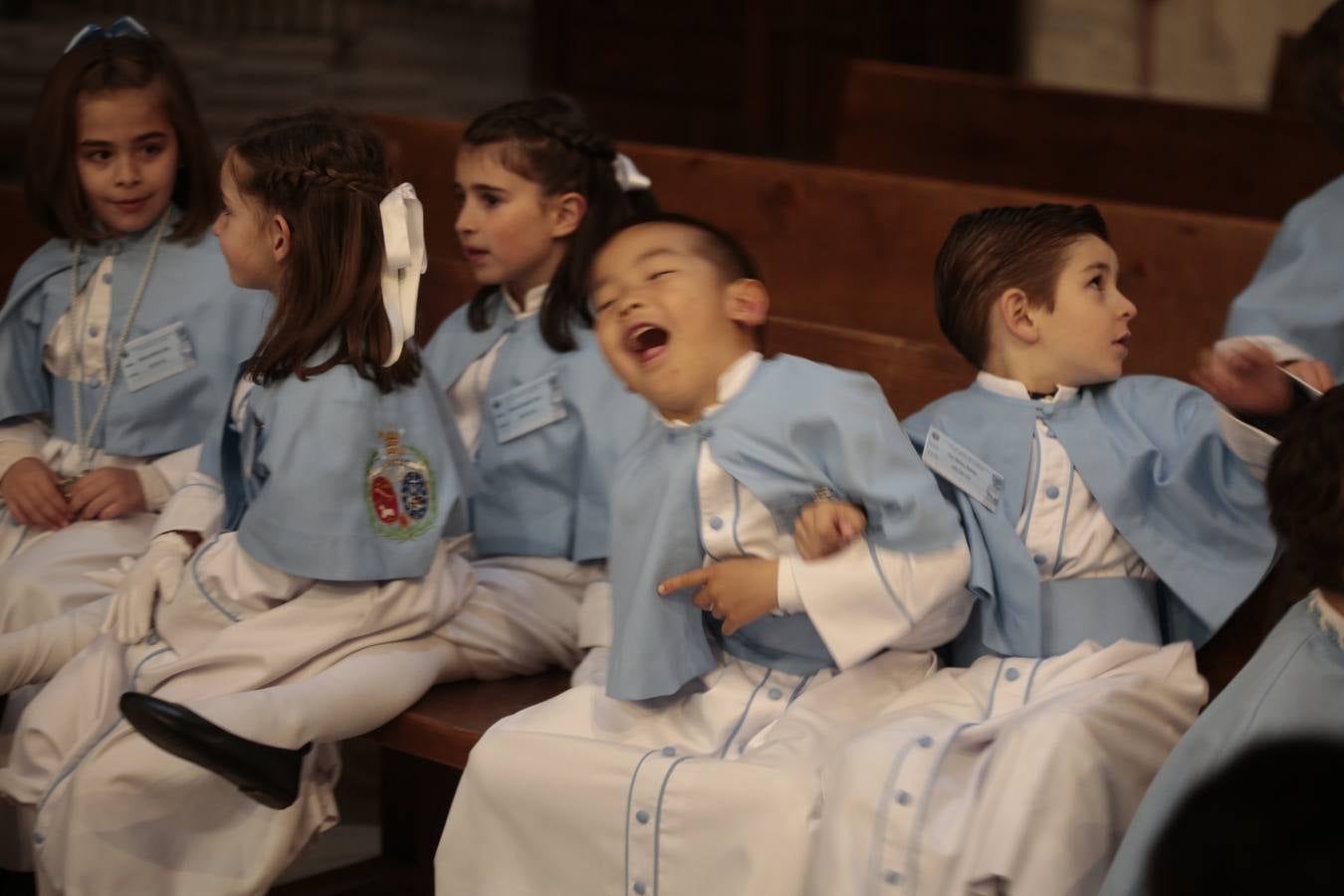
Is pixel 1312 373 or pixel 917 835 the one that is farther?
pixel 1312 373

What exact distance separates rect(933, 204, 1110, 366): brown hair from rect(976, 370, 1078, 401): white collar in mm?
58

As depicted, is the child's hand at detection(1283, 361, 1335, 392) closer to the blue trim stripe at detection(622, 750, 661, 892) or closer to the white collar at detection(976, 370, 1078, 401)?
the white collar at detection(976, 370, 1078, 401)

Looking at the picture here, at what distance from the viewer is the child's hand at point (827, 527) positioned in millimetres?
2096

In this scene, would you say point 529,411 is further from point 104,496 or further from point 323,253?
point 104,496

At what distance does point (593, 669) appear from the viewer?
2434 millimetres

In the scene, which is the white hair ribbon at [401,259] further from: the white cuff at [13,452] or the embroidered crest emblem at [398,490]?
the white cuff at [13,452]

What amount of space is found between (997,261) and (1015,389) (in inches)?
7.2

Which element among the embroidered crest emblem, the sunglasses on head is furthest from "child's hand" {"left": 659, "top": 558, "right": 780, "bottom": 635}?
the sunglasses on head

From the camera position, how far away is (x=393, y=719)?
2.43 m

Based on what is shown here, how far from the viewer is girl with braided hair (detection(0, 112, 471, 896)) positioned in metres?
2.34

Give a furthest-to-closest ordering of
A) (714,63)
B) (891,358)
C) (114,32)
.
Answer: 1. (714,63)
2. (114,32)
3. (891,358)

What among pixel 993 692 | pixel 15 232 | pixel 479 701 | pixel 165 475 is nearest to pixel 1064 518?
pixel 993 692

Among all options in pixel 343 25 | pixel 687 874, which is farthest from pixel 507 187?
pixel 343 25

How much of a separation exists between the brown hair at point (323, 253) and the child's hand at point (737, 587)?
57cm
